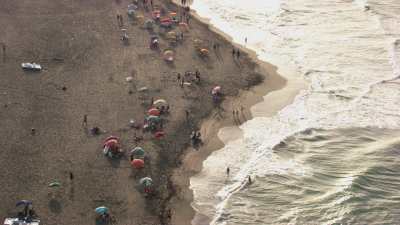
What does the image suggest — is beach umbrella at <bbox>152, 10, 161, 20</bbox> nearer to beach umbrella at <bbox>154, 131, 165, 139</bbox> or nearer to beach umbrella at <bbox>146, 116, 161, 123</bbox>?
beach umbrella at <bbox>146, 116, 161, 123</bbox>

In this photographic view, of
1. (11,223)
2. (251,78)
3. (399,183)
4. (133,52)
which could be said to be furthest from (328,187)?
(133,52)

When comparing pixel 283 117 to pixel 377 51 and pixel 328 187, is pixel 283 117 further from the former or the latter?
pixel 377 51

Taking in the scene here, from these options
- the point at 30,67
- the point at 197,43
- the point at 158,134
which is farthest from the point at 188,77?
the point at 30,67

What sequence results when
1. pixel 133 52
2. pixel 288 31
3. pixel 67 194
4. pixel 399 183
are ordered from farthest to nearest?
1. pixel 288 31
2. pixel 133 52
3. pixel 399 183
4. pixel 67 194

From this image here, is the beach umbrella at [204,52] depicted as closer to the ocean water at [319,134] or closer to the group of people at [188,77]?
the group of people at [188,77]

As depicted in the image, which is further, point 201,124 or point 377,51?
point 377,51
